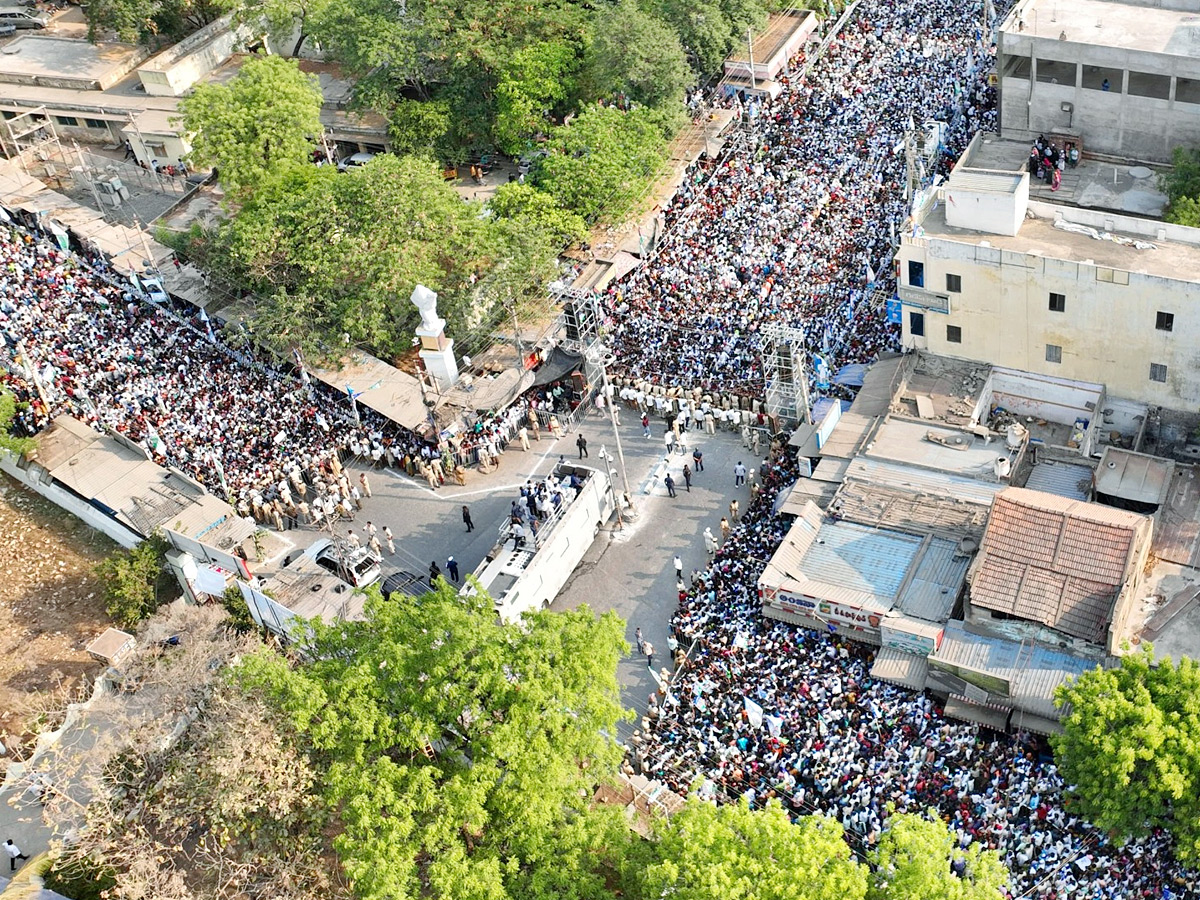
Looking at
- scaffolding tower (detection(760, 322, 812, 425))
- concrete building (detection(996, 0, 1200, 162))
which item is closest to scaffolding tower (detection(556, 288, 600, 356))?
scaffolding tower (detection(760, 322, 812, 425))

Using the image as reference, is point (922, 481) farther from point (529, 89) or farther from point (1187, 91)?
point (529, 89)

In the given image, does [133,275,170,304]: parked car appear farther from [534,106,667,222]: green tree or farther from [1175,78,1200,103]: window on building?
[1175,78,1200,103]: window on building

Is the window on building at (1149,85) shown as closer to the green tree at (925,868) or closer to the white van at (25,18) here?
the green tree at (925,868)

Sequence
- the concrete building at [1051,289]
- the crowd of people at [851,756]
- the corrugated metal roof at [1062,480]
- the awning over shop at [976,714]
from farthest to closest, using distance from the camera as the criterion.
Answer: the concrete building at [1051,289] → the corrugated metal roof at [1062,480] → the awning over shop at [976,714] → the crowd of people at [851,756]

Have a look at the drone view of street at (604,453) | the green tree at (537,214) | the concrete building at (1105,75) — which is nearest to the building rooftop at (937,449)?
the drone view of street at (604,453)

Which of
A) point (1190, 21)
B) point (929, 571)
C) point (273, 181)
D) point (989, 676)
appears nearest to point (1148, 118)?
point (1190, 21)

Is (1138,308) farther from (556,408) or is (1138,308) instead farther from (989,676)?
(556,408)
